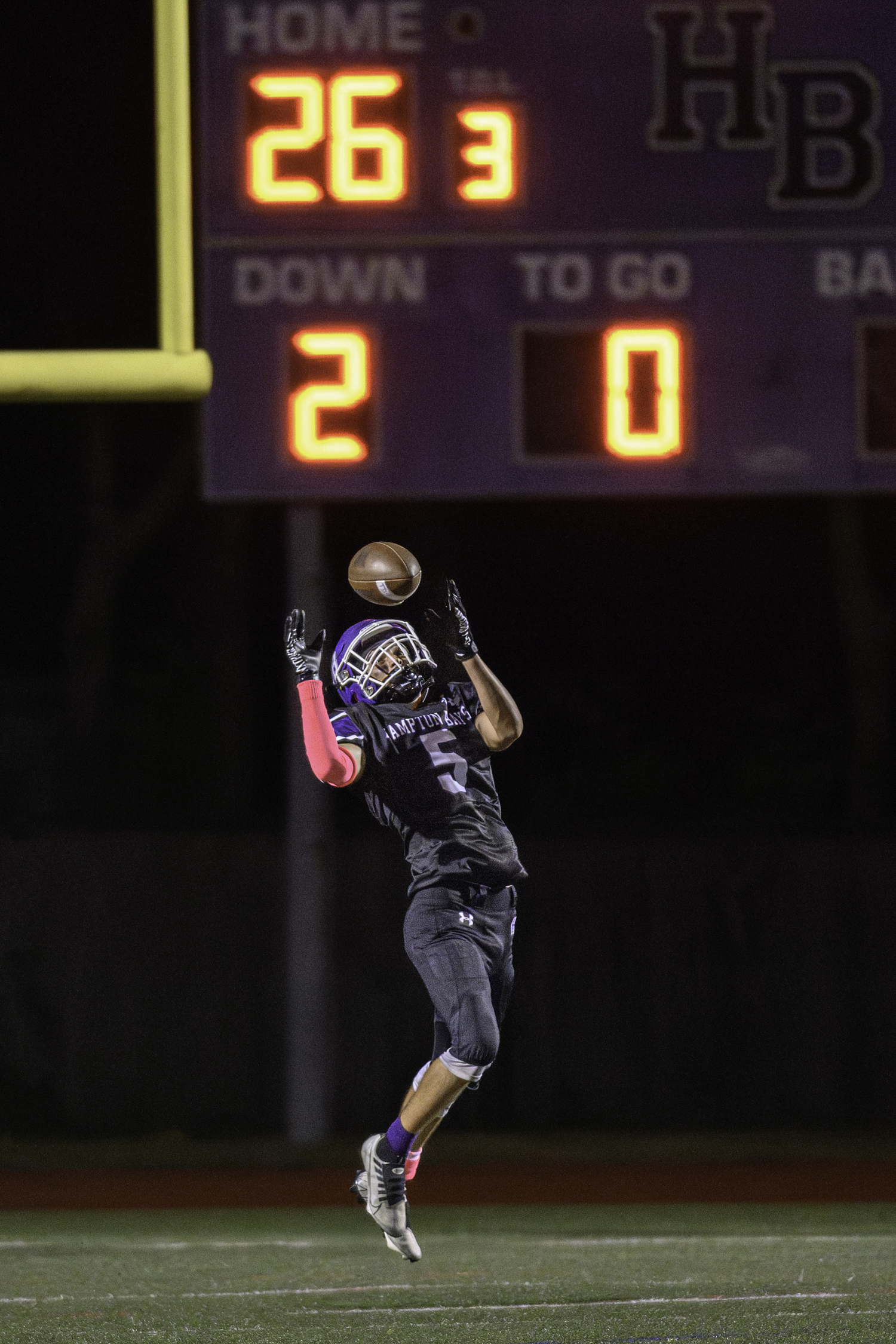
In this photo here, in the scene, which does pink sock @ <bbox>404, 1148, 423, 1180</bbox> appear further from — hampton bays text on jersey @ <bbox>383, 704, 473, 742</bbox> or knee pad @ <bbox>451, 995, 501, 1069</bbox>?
hampton bays text on jersey @ <bbox>383, 704, 473, 742</bbox>

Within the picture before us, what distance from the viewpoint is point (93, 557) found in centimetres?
1798

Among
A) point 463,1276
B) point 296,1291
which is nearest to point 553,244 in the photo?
point 463,1276

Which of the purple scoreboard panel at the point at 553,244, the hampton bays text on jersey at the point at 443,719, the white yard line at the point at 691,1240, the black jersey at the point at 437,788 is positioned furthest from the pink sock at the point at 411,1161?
the purple scoreboard panel at the point at 553,244

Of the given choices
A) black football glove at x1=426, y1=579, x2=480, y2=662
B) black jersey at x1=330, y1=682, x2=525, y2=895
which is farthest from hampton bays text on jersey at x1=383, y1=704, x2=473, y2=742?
black football glove at x1=426, y1=579, x2=480, y2=662

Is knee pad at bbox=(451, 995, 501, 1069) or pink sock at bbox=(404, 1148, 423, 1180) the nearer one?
knee pad at bbox=(451, 995, 501, 1069)

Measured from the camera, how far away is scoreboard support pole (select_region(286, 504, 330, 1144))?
10336mm

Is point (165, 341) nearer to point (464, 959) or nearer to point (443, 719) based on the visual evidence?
point (443, 719)

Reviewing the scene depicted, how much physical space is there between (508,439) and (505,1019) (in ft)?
11.2

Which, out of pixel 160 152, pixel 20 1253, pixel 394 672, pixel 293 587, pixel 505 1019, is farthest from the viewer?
pixel 505 1019

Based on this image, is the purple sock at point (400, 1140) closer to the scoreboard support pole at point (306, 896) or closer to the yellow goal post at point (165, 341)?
the yellow goal post at point (165, 341)

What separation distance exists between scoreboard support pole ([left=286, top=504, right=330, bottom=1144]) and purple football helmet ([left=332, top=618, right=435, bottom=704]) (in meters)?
3.26

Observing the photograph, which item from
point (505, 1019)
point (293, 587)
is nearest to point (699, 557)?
point (505, 1019)

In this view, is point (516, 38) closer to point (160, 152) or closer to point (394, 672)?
point (160, 152)

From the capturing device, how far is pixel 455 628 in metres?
6.77
